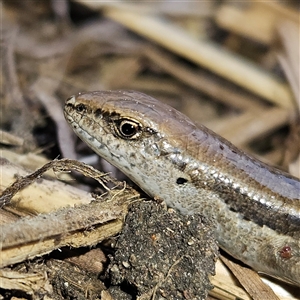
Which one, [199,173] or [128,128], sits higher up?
[128,128]

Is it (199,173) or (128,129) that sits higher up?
(128,129)

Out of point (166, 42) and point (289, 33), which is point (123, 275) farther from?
point (289, 33)

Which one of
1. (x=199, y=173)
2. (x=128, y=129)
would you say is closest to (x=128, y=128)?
(x=128, y=129)

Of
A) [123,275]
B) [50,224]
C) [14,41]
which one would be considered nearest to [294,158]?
[123,275]

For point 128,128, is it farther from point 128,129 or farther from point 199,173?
point 199,173
